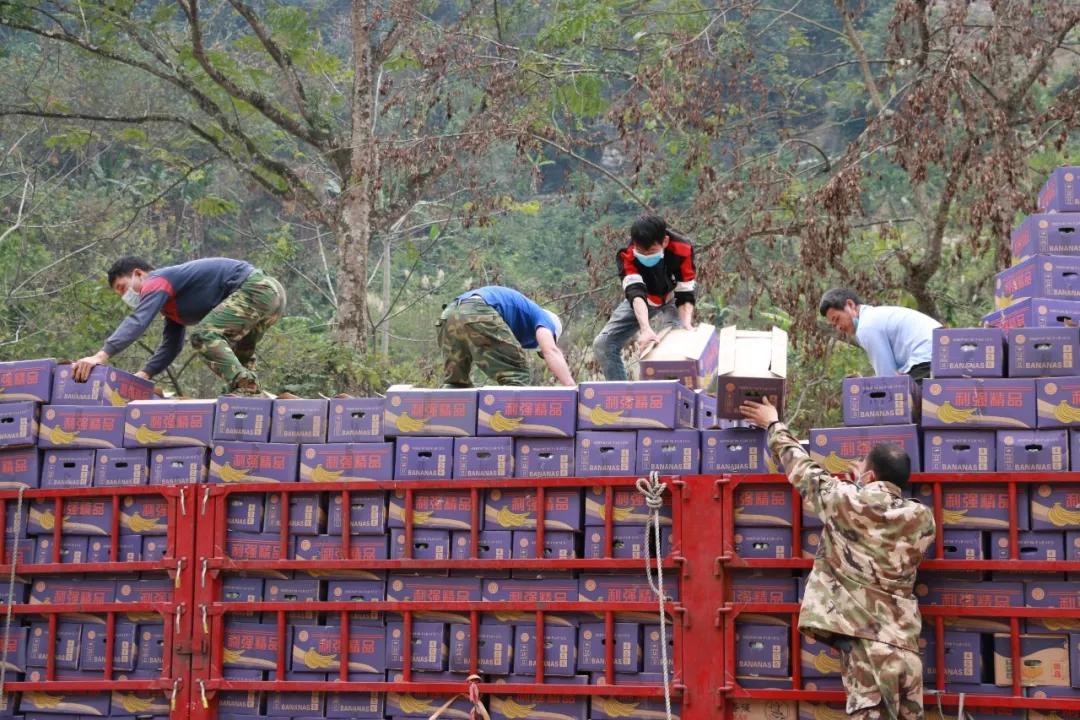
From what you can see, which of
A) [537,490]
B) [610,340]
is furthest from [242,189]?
[537,490]

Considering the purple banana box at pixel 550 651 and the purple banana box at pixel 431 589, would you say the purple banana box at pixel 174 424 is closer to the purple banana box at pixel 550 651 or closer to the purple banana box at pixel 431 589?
the purple banana box at pixel 431 589

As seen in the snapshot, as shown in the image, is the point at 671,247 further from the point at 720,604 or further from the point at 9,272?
the point at 9,272

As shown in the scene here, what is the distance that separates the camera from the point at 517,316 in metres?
7.96

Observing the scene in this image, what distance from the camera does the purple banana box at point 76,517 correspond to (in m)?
7.04

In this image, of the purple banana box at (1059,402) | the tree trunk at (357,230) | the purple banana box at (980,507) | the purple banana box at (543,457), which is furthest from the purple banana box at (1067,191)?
the tree trunk at (357,230)

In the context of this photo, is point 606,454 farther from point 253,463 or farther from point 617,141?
point 617,141

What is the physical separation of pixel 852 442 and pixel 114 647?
3.93 metres

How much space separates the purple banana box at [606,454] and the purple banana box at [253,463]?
1.54 metres

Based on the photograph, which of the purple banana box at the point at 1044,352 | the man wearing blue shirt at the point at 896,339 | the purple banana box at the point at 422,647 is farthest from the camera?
the man wearing blue shirt at the point at 896,339

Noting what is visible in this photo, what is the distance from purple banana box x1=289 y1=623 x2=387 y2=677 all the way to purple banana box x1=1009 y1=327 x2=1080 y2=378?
3.35m

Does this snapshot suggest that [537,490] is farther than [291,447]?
No

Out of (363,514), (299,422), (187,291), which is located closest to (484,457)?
(363,514)

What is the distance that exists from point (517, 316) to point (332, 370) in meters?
5.57

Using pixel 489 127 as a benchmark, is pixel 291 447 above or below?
below
